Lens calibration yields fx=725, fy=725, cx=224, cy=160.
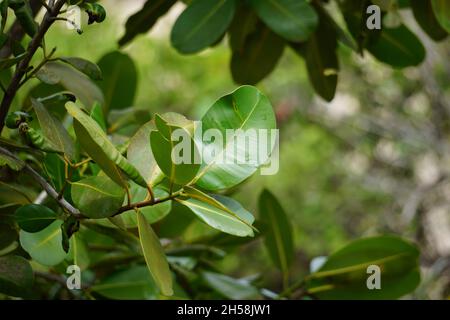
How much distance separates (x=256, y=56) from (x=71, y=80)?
0.36 m

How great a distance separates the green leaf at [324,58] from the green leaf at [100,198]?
496 millimetres

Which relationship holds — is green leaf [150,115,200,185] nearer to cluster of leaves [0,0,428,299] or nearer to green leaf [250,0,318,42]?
cluster of leaves [0,0,428,299]

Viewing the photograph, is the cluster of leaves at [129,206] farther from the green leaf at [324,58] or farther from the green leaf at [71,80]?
the green leaf at [324,58]

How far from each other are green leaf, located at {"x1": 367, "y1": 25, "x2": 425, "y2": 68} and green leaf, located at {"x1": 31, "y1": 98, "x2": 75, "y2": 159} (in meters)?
0.52

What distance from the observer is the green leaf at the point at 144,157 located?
2.04 feet

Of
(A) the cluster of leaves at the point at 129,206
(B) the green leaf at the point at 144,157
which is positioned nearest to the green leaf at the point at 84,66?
(A) the cluster of leaves at the point at 129,206

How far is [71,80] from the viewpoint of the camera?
0.79 m

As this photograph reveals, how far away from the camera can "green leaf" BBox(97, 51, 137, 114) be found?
1038mm

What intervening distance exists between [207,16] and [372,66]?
2993 millimetres

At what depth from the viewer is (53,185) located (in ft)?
2.22

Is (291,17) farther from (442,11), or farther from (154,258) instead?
(154,258)

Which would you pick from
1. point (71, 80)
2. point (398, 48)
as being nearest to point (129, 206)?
point (71, 80)
